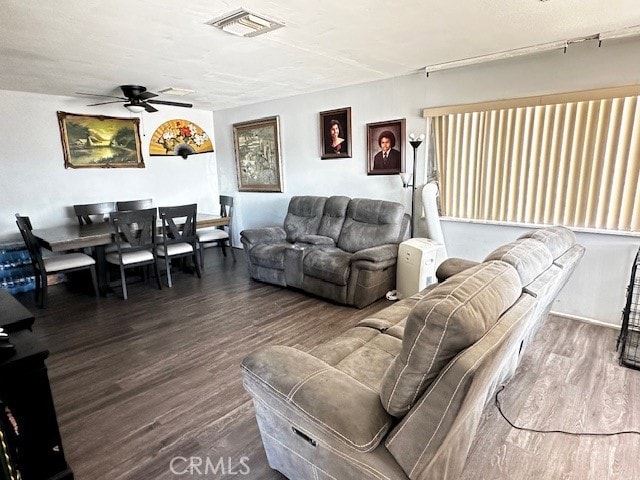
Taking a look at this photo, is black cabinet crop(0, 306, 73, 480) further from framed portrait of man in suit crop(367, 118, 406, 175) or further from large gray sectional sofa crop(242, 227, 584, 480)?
framed portrait of man in suit crop(367, 118, 406, 175)

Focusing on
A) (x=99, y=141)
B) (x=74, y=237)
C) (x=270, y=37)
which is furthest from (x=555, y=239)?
(x=99, y=141)

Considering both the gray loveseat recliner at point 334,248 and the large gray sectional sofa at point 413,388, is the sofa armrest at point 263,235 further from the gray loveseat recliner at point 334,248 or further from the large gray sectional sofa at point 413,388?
the large gray sectional sofa at point 413,388

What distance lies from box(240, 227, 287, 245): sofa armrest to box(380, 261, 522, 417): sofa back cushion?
348 cm

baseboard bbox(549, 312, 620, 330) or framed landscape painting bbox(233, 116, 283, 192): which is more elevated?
framed landscape painting bbox(233, 116, 283, 192)

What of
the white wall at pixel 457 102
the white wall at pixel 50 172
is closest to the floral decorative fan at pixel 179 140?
the white wall at pixel 50 172

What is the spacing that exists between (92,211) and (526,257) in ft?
17.1

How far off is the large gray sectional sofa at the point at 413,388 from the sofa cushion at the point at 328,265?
1.87 metres

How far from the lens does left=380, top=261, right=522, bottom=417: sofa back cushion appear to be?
1039mm

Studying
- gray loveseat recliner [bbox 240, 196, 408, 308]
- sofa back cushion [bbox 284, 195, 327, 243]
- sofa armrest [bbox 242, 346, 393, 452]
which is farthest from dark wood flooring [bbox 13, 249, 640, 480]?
sofa back cushion [bbox 284, 195, 327, 243]

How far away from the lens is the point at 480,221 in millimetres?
3734

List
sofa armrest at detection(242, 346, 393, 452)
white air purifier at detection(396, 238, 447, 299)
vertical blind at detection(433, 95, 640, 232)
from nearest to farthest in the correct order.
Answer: sofa armrest at detection(242, 346, 393, 452) → vertical blind at detection(433, 95, 640, 232) → white air purifier at detection(396, 238, 447, 299)

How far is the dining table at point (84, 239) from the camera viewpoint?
12.1 ft

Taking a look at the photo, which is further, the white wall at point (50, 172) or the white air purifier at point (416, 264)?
the white wall at point (50, 172)

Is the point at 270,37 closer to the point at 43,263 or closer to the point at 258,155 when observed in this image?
the point at 258,155
